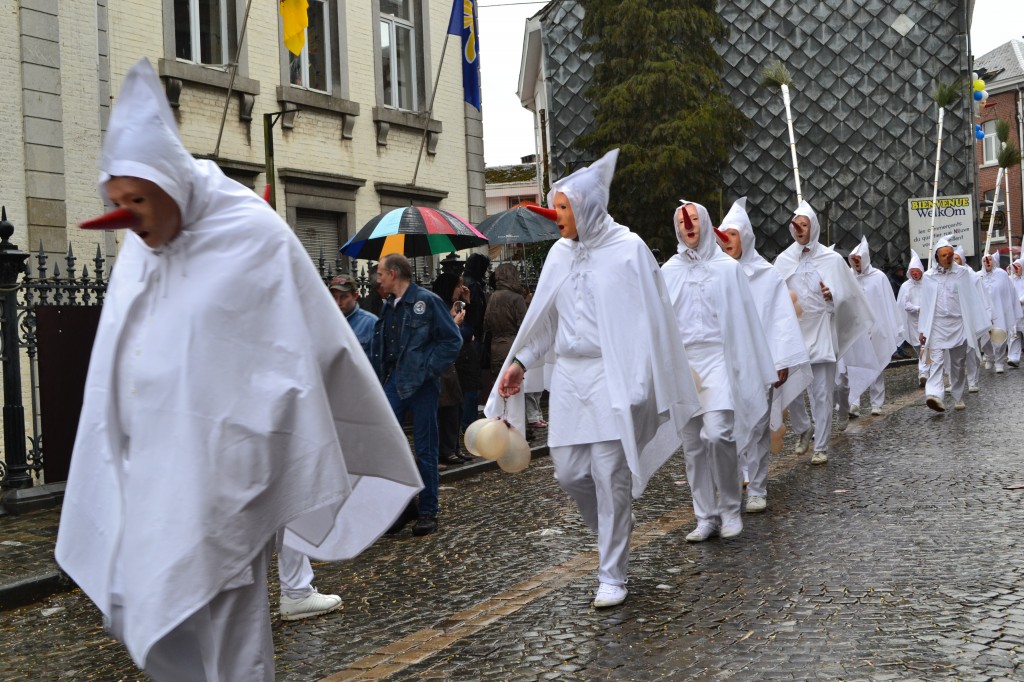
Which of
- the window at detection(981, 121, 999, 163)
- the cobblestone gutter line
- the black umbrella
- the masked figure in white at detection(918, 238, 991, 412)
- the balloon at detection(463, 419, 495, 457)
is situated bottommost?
the cobblestone gutter line

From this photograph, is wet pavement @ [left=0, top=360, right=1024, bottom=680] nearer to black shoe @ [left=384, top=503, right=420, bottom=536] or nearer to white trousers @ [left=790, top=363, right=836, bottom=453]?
black shoe @ [left=384, top=503, right=420, bottom=536]

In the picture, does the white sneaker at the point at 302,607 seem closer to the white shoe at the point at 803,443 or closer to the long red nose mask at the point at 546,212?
the long red nose mask at the point at 546,212

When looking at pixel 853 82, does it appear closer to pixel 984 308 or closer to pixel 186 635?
pixel 984 308

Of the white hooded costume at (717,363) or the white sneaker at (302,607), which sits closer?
the white sneaker at (302,607)

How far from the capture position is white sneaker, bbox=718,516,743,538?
773cm

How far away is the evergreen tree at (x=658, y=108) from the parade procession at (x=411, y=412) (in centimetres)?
887

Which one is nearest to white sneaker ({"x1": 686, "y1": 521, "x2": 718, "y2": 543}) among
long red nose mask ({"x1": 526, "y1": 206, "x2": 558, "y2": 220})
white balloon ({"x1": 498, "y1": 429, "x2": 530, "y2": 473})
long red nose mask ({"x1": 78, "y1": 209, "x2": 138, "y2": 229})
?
white balloon ({"x1": 498, "y1": 429, "x2": 530, "y2": 473})

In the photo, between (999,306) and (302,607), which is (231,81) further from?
(999,306)

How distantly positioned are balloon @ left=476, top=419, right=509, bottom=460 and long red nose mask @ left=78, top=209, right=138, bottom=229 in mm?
2890

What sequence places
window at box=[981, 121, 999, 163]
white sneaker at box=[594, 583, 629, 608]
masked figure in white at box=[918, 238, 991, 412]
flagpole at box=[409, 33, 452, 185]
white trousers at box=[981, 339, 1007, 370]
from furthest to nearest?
window at box=[981, 121, 999, 163] < white trousers at box=[981, 339, 1007, 370] < flagpole at box=[409, 33, 452, 185] < masked figure in white at box=[918, 238, 991, 412] < white sneaker at box=[594, 583, 629, 608]

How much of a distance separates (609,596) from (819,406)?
18.9 feet

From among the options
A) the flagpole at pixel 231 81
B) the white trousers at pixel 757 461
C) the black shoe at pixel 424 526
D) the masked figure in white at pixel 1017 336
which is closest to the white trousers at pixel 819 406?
the white trousers at pixel 757 461

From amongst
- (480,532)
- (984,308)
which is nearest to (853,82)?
(984,308)

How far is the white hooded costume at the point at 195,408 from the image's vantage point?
11.3 feet
